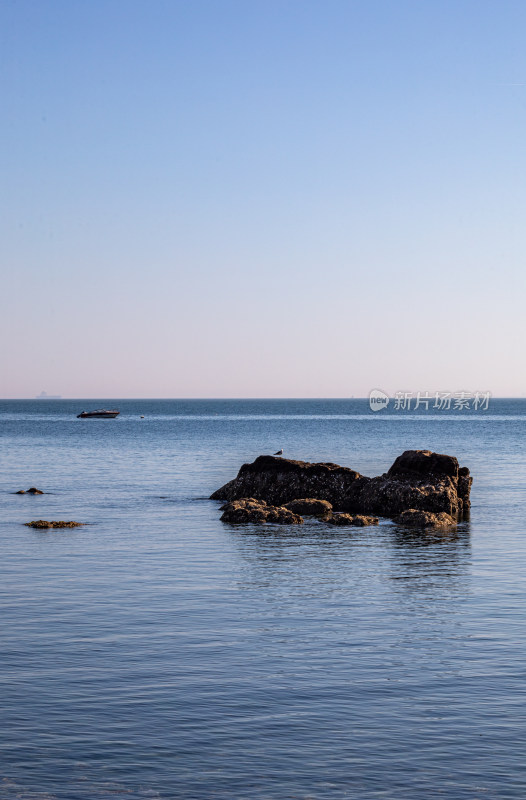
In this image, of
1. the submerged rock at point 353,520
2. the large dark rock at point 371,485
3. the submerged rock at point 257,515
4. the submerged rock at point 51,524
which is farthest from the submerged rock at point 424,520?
the submerged rock at point 51,524

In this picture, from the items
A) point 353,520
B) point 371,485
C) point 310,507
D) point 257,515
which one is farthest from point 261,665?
point 371,485

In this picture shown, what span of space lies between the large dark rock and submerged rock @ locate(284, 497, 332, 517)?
1.64 m

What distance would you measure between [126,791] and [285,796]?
2.07 meters

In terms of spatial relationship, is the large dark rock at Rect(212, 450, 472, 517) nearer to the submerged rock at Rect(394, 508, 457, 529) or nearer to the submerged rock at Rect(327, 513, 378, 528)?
the submerged rock at Rect(394, 508, 457, 529)

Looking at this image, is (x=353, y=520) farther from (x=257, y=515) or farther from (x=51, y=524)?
(x=51, y=524)

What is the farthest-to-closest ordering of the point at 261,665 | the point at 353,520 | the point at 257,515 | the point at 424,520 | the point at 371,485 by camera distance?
1. the point at 371,485
2. the point at 257,515
3. the point at 353,520
4. the point at 424,520
5. the point at 261,665

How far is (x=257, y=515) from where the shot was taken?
39.9 metres

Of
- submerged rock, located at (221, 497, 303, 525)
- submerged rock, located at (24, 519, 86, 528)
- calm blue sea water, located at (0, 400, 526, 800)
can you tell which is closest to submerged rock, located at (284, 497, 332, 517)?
submerged rock, located at (221, 497, 303, 525)

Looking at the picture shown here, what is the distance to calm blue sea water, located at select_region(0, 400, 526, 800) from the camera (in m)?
12.4

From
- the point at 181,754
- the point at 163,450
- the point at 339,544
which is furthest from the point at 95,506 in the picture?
the point at 163,450

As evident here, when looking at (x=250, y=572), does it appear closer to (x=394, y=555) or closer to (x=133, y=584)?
(x=133, y=584)

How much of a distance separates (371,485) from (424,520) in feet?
17.7

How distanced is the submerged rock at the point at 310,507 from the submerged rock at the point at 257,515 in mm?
1980

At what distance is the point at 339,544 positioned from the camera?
109 ft
